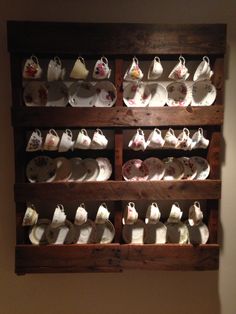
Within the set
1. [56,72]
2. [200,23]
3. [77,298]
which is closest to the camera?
[56,72]

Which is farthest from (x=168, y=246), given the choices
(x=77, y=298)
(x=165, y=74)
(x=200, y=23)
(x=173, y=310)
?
(x=200, y=23)

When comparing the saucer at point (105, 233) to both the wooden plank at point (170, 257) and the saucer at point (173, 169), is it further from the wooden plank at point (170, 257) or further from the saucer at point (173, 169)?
the saucer at point (173, 169)

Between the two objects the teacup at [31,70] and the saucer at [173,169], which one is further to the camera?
the saucer at [173,169]

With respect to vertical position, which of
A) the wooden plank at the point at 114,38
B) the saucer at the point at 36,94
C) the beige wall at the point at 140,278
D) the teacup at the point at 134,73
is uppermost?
the wooden plank at the point at 114,38

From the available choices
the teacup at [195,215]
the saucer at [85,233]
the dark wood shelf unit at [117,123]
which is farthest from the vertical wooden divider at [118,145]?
the teacup at [195,215]

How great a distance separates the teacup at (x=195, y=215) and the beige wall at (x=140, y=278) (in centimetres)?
20

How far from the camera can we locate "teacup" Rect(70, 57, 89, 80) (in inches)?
54.9

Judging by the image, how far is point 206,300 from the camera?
1.65 metres

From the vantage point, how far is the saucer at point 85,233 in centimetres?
153

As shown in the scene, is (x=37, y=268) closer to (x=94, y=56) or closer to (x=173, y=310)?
(x=173, y=310)

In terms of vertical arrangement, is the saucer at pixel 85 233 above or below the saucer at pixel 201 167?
below

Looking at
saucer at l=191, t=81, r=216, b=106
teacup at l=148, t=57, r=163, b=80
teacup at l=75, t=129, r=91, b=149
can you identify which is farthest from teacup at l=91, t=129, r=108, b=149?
saucer at l=191, t=81, r=216, b=106

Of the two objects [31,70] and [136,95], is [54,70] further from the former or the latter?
[136,95]

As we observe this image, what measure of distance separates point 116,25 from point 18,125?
0.64 metres
